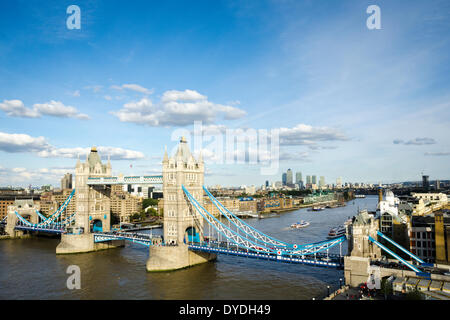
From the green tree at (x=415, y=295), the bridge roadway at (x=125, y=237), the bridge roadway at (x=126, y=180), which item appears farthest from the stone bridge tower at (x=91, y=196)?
the green tree at (x=415, y=295)

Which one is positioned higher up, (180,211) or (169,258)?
(180,211)

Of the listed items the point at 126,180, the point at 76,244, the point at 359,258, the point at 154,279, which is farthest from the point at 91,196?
the point at 359,258

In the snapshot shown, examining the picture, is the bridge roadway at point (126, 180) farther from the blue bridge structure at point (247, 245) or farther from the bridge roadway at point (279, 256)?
the bridge roadway at point (279, 256)

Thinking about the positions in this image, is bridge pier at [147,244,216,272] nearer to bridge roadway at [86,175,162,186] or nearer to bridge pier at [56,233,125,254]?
bridge roadway at [86,175,162,186]

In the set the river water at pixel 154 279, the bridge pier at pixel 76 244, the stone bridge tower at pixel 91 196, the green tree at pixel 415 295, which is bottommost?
the river water at pixel 154 279

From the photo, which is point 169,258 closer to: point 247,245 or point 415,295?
point 247,245

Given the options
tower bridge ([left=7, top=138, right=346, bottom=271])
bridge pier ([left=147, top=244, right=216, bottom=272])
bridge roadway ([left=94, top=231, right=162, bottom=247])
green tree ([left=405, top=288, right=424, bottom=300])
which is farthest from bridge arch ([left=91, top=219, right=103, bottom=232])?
green tree ([left=405, top=288, right=424, bottom=300])

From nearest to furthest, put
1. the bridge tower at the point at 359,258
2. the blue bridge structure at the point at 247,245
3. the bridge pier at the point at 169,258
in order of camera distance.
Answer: the bridge tower at the point at 359,258 < the blue bridge structure at the point at 247,245 < the bridge pier at the point at 169,258
